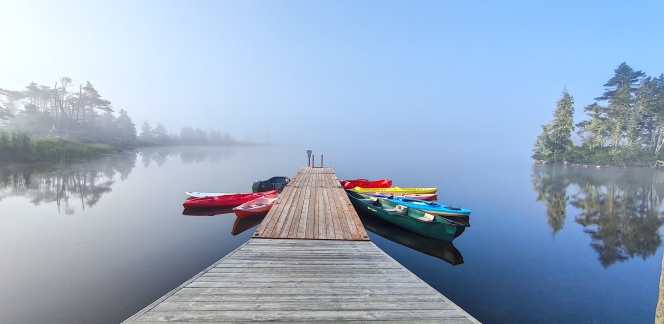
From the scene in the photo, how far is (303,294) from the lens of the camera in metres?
3.85

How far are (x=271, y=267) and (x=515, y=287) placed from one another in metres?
6.97

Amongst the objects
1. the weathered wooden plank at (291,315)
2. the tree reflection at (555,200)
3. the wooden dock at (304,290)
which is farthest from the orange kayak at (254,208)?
the tree reflection at (555,200)

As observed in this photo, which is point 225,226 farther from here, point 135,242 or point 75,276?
point 75,276

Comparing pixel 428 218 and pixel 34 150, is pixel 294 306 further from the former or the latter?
pixel 34 150

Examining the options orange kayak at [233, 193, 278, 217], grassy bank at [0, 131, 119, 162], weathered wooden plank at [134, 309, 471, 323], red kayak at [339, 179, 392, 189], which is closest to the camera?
weathered wooden plank at [134, 309, 471, 323]

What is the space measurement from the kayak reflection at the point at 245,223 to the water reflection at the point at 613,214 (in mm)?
13409

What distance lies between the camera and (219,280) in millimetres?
4215

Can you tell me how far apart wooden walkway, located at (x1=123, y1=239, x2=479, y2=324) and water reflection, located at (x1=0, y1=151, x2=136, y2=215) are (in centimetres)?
1424

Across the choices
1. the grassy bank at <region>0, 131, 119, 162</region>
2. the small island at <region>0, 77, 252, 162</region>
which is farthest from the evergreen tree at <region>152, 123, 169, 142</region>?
the grassy bank at <region>0, 131, 119, 162</region>

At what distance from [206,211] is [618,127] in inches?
2439

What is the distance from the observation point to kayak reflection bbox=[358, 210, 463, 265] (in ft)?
30.8

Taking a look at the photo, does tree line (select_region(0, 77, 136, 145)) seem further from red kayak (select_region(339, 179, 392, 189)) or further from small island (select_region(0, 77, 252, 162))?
red kayak (select_region(339, 179, 392, 189))

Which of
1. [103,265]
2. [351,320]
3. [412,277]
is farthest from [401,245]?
[103,265]

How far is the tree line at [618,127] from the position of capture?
43.2 meters
